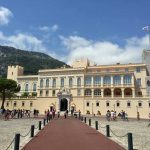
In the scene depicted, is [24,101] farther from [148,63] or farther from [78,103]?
[148,63]

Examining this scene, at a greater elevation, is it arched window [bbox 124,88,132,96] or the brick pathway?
arched window [bbox 124,88,132,96]

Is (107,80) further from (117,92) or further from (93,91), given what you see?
(93,91)

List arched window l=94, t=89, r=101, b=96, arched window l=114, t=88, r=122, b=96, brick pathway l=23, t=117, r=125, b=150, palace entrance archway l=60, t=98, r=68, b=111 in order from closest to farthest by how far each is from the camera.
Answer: brick pathway l=23, t=117, r=125, b=150 → arched window l=114, t=88, r=122, b=96 → arched window l=94, t=89, r=101, b=96 → palace entrance archway l=60, t=98, r=68, b=111

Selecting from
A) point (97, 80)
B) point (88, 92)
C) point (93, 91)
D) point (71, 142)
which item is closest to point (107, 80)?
point (97, 80)

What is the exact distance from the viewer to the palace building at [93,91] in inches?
2847

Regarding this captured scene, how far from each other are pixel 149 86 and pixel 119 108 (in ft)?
48.1

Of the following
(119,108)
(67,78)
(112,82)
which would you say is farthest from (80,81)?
(119,108)

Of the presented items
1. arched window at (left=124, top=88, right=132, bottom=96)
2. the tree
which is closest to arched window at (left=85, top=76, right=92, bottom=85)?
arched window at (left=124, top=88, right=132, bottom=96)

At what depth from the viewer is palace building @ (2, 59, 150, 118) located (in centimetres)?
7231

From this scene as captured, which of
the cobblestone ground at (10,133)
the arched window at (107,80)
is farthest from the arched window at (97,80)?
the cobblestone ground at (10,133)

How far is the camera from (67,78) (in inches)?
3342

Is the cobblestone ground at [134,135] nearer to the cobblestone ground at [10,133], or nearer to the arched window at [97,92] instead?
the cobblestone ground at [10,133]

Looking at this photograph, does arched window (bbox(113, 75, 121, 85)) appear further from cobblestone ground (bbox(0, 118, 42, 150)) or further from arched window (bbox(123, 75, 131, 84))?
cobblestone ground (bbox(0, 118, 42, 150))

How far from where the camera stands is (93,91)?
7988 centimetres
